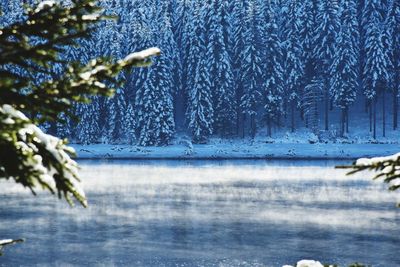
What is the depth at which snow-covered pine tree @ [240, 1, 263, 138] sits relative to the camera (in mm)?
71312

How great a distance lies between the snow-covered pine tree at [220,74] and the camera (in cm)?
7000

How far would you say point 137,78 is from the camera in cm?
7325

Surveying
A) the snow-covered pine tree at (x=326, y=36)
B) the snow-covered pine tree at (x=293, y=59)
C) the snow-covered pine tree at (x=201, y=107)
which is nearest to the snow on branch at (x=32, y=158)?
the snow-covered pine tree at (x=201, y=107)

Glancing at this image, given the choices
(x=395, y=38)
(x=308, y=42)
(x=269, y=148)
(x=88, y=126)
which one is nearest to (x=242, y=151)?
(x=269, y=148)

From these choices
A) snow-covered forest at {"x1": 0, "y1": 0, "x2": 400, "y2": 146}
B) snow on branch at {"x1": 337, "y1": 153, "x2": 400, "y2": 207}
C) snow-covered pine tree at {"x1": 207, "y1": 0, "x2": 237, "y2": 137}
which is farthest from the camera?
snow-covered pine tree at {"x1": 207, "y1": 0, "x2": 237, "y2": 137}

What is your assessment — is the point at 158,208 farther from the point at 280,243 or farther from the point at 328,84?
the point at 328,84

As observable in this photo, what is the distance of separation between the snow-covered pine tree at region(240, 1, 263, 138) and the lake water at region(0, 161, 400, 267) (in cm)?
2978

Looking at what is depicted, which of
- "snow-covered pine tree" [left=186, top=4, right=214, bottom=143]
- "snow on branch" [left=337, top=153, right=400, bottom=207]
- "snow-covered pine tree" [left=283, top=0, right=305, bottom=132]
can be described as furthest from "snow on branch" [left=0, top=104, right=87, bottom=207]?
"snow-covered pine tree" [left=283, top=0, right=305, bottom=132]

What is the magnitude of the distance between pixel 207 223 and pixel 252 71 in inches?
1855

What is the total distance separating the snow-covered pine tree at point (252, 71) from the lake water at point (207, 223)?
29778 mm

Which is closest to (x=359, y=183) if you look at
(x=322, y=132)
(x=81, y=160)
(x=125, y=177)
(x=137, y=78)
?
(x=125, y=177)

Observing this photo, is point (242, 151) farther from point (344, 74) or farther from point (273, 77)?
point (344, 74)

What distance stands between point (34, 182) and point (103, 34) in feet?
241

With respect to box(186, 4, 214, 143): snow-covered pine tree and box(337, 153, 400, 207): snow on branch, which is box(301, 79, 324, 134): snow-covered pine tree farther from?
box(337, 153, 400, 207): snow on branch
